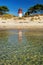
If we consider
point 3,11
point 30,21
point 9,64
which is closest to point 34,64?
point 9,64

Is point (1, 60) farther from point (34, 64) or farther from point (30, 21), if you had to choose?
point (30, 21)

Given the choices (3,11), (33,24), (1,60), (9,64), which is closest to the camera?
(9,64)

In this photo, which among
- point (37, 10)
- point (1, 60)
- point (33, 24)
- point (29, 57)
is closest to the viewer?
point (1, 60)

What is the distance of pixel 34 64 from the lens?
7.27m

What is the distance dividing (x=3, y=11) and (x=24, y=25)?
23.3m

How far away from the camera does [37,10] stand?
49531 mm

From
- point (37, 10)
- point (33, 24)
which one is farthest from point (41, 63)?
point (37, 10)

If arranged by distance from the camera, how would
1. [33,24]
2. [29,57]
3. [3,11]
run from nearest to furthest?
[29,57] → [33,24] → [3,11]

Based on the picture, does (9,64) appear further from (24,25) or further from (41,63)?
(24,25)

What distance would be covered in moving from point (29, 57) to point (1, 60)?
1212 millimetres

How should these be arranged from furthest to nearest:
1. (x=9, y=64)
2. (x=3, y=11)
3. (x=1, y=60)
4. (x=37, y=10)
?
1. (x=3, y=11)
2. (x=37, y=10)
3. (x=1, y=60)
4. (x=9, y=64)

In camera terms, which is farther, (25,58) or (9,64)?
(25,58)

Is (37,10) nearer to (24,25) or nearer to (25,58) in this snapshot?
(24,25)

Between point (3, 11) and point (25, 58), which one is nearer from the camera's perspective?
point (25, 58)
